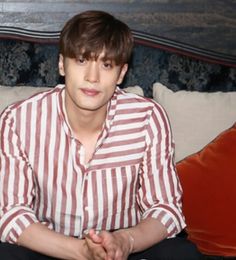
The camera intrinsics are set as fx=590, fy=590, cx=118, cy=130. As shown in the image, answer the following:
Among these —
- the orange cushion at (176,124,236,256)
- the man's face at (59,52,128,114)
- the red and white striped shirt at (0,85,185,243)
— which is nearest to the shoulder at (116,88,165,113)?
the red and white striped shirt at (0,85,185,243)

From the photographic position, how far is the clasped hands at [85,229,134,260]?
1.47 m

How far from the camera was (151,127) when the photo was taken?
1813 millimetres

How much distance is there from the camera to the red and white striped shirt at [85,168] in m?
1.73

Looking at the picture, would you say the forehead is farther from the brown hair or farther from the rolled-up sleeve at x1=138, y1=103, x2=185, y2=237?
the rolled-up sleeve at x1=138, y1=103, x2=185, y2=237

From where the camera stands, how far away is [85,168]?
1.74 meters

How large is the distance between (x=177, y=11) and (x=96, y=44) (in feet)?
3.48

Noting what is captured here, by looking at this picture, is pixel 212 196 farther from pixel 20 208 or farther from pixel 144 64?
pixel 20 208

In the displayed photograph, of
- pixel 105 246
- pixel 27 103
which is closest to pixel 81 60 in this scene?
pixel 27 103

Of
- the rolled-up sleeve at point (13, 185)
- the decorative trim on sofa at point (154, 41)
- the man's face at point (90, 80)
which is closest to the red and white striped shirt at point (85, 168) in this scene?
the rolled-up sleeve at point (13, 185)

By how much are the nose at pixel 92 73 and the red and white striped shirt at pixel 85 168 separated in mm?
179

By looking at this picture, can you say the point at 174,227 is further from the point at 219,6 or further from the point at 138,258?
the point at 219,6

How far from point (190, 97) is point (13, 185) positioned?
2.45 feet

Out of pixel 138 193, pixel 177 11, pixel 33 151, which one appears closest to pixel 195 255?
pixel 138 193

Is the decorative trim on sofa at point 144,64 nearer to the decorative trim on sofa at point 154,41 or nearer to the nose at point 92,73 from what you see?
the decorative trim on sofa at point 154,41
